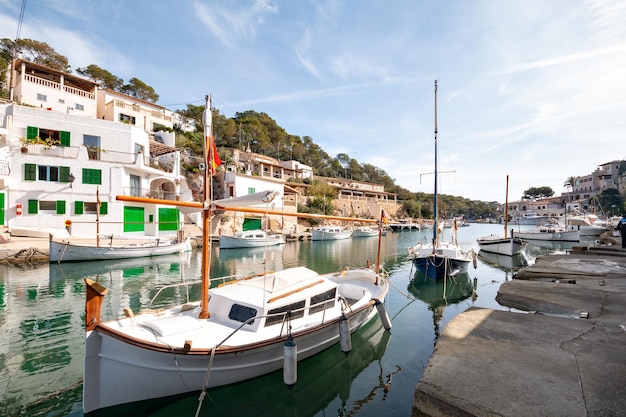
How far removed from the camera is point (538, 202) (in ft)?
346

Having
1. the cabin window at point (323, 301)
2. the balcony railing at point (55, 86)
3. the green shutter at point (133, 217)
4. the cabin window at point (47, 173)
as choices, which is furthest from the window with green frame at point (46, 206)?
the cabin window at point (323, 301)

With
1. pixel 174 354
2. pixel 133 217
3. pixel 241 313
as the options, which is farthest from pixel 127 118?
pixel 174 354

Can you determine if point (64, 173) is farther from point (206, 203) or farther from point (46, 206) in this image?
point (206, 203)

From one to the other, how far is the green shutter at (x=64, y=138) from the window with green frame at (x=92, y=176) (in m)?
2.57

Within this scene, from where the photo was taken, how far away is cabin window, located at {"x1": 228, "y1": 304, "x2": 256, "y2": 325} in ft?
22.0

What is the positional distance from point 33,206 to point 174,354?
88.1 ft

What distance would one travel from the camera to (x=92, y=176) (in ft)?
84.2

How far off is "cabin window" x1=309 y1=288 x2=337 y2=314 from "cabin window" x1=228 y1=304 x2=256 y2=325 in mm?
1604

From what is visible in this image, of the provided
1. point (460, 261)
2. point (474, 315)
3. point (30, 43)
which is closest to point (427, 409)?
point (474, 315)

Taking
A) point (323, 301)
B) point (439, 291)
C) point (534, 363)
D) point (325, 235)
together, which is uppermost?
point (534, 363)

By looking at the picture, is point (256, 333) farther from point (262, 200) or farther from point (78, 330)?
point (78, 330)

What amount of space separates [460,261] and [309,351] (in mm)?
13566

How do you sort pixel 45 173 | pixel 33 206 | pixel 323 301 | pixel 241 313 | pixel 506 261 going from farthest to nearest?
pixel 506 261, pixel 45 173, pixel 33 206, pixel 323 301, pixel 241 313

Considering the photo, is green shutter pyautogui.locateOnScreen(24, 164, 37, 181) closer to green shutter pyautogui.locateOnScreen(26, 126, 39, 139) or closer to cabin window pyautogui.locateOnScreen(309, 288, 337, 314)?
green shutter pyautogui.locateOnScreen(26, 126, 39, 139)
